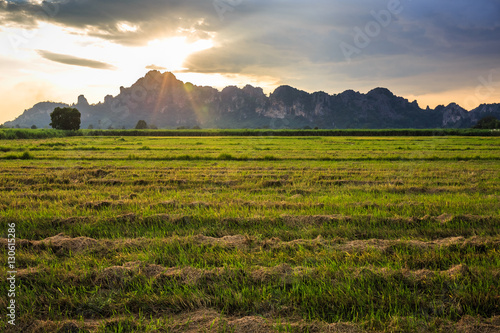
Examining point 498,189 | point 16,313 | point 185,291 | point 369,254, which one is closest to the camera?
point 16,313

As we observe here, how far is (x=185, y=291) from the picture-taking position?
12.3ft

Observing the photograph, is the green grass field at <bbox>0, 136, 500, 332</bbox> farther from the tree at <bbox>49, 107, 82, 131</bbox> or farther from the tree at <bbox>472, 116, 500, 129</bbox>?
the tree at <bbox>472, 116, 500, 129</bbox>

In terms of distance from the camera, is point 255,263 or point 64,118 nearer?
point 255,263

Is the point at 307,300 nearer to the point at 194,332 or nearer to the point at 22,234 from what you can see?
the point at 194,332

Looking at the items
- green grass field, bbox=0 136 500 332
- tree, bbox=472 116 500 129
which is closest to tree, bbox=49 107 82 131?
green grass field, bbox=0 136 500 332

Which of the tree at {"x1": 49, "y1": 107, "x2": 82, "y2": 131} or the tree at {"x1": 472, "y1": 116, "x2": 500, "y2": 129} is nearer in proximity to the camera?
the tree at {"x1": 49, "y1": 107, "x2": 82, "y2": 131}

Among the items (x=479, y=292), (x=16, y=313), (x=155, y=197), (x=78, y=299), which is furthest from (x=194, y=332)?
(x=155, y=197)

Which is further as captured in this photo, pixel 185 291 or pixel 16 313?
pixel 185 291

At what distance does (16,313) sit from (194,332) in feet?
7.16

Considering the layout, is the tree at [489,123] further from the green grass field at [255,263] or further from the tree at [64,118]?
the tree at [64,118]

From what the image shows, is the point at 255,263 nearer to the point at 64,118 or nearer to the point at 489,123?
the point at 64,118

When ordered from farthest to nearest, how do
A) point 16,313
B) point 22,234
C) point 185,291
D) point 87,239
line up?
point 22,234 < point 87,239 < point 185,291 < point 16,313

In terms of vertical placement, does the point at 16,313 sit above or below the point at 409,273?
below

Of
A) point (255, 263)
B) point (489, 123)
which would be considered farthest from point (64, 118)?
point (489, 123)
